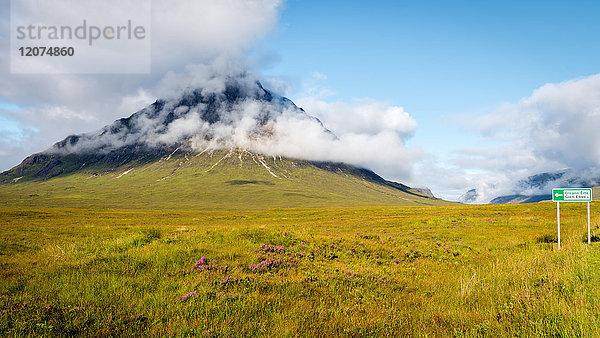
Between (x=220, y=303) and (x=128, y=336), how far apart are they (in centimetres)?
194

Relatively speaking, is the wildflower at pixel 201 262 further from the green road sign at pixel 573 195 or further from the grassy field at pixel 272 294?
the green road sign at pixel 573 195

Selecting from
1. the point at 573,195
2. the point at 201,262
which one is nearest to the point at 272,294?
the point at 201,262

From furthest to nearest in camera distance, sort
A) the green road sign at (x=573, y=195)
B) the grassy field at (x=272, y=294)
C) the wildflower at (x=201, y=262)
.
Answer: the green road sign at (x=573, y=195) < the wildflower at (x=201, y=262) < the grassy field at (x=272, y=294)

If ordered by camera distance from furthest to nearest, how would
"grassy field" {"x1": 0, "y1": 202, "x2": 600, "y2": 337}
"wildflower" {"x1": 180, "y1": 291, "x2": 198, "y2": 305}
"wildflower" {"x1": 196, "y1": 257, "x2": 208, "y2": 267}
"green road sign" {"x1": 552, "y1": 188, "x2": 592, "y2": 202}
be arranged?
"green road sign" {"x1": 552, "y1": 188, "x2": 592, "y2": 202}, "wildflower" {"x1": 196, "y1": 257, "x2": 208, "y2": 267}, "wildflower" {"x1": 180, "y1": 291, "x2": 198, "y2": 305}, "grassy field" {"x1": 0, "y1": 202, "x2": 600, "y2": 337}

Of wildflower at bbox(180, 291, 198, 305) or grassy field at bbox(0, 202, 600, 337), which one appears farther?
wildflower at bbox(180, 291, 198, 305)

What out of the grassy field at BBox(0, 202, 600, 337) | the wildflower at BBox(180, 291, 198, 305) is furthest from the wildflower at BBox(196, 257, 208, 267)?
the wildflower at BBox(180, 291, 198, 305)

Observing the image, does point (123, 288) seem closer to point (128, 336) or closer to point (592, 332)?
point (128, 336)

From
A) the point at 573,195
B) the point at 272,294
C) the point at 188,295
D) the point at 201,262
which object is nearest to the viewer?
the point at 188,295

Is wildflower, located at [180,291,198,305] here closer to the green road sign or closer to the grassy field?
the grassy field

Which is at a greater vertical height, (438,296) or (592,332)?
(592,332)

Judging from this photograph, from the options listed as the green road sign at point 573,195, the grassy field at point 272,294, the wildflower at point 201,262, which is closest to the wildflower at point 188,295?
the grassy field at point 272,294

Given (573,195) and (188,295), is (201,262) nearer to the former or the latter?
(188,295)

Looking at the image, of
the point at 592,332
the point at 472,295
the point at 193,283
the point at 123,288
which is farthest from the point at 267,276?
the point at 592,332

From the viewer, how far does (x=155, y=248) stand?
11.1 m
